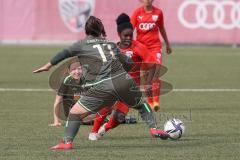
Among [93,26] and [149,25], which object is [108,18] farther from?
[93,26]

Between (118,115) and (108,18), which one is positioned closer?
(118,115)

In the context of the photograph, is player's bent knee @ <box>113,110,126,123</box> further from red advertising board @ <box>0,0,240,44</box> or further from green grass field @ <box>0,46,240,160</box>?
red advertising board @ <box>0,0,240,44</box>

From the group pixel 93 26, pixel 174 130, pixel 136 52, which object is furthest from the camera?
pixel 136 52

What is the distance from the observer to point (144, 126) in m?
13.0

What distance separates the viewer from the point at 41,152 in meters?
10.2

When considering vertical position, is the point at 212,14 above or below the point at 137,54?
below

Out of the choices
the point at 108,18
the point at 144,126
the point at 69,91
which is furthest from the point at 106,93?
the point at 108,18

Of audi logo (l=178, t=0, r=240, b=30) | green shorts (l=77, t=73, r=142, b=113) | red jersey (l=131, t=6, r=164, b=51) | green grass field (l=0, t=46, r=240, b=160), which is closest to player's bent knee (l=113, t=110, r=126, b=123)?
green grass field (l=0, t=46, r=240, b=160)

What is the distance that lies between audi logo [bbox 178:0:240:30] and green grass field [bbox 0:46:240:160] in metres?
8.03

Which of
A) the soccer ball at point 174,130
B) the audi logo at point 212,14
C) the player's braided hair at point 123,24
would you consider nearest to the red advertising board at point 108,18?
the audi logo at point 212,14

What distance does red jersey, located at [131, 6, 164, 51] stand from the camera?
595 inches

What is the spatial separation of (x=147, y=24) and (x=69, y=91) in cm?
255

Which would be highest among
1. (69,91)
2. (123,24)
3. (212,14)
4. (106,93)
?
(123,24)

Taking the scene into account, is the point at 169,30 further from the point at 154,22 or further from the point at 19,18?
the point at 154,22
